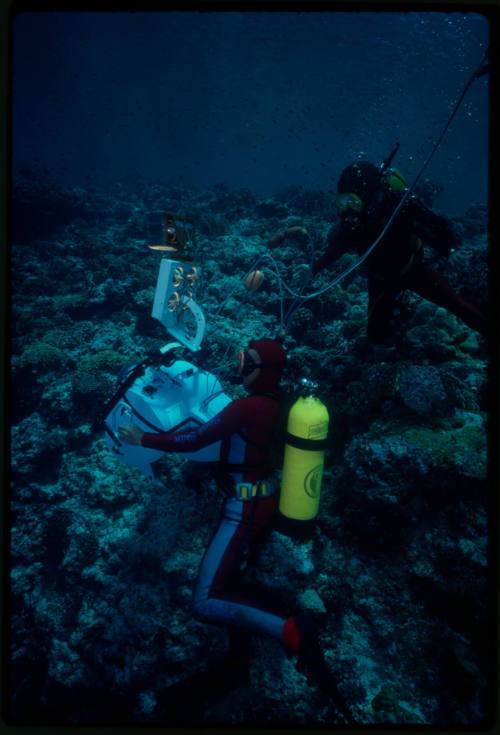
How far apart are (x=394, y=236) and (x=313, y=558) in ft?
12.3

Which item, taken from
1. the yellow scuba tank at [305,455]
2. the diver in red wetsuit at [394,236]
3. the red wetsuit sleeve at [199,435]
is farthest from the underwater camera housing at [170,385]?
the diver in red wetsuit at [394,236]

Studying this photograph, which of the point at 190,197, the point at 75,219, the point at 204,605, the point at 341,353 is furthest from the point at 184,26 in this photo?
→ the point at 204,605

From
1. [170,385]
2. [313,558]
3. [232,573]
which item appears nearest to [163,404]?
[170,385]

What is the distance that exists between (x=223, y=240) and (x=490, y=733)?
1014 centimetres

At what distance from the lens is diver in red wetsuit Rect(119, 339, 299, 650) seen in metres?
2.52

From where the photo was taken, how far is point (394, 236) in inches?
141

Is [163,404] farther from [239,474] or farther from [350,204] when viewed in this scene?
[350,204]

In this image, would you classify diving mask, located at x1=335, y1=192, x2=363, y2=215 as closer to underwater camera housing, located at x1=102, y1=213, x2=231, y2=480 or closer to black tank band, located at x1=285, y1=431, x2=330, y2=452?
Result: underwater camera housing, located at x1=102, y1=213, x2=231, y2=480

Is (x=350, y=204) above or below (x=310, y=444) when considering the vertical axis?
above

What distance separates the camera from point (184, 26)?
31047mm

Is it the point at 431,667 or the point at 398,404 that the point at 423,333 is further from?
the point at 431,667

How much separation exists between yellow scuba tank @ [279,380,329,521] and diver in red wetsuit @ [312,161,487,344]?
2031 millimetres

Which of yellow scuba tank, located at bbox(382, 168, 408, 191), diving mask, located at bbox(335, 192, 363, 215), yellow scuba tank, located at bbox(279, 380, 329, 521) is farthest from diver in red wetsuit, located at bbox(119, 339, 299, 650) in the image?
yellow scuba tank, located at bbox(382, 168, 408, 191)

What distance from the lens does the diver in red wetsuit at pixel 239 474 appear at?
2521 mm
